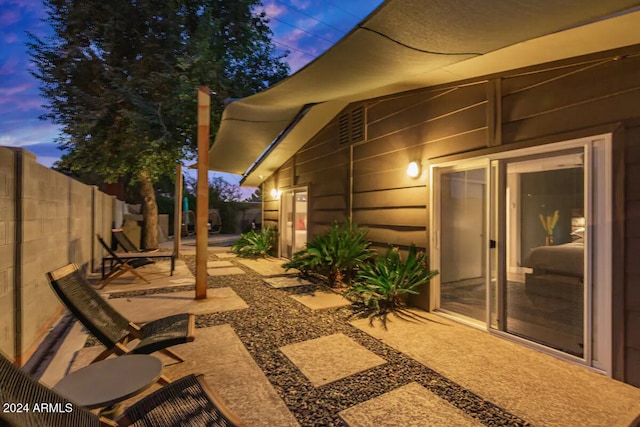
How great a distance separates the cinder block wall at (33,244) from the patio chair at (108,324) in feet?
1.87

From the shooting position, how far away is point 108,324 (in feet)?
7.22

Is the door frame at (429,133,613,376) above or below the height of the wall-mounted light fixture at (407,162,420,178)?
below

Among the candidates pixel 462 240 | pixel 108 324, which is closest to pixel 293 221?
pixel 462 240

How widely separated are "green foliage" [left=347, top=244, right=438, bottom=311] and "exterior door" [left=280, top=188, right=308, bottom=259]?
333 cm

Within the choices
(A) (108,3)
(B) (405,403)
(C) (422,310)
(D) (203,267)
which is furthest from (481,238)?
(A) (108,3)

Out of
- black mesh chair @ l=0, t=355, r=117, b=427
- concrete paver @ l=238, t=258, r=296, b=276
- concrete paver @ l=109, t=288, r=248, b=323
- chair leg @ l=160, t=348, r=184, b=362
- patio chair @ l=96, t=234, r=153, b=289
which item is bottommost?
concrete paver @ l=109, t=288, r=248, b=323

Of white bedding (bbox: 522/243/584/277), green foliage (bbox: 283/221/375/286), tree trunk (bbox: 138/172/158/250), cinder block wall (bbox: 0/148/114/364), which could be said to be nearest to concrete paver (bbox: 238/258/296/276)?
green foliage (bbox: 283/221/375/286)

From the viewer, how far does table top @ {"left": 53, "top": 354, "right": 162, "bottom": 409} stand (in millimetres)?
1399

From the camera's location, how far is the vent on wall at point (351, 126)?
5.07 meters

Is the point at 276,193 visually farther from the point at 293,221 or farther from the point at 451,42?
the point at 451,42

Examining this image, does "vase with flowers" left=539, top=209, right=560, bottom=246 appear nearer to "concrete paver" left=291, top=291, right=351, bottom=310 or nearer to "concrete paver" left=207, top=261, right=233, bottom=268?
"concrete paver" left=291, top=291, right=351, bottom=310

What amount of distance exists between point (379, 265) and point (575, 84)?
2703 mm

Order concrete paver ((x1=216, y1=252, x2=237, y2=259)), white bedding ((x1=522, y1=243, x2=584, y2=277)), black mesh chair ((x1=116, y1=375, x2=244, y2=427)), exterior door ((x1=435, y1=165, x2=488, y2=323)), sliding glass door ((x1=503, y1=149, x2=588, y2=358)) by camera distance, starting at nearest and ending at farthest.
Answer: black mesh chair ((x1=116, y1=375, x2=244, y2=427)) < sliding glass door ((x1=503, y1=149, x2=588, y2=358)) < white bedding ((x1=522, y1=243, x2=584, y2=277)) < exterior door ((x1=435, y1=165, x2=488, y2=323)) < concrete paver ((x1=216, y1=252, x2=237, y2=259))

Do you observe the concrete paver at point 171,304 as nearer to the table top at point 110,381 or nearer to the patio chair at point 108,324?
the patio chair at point 108,324
